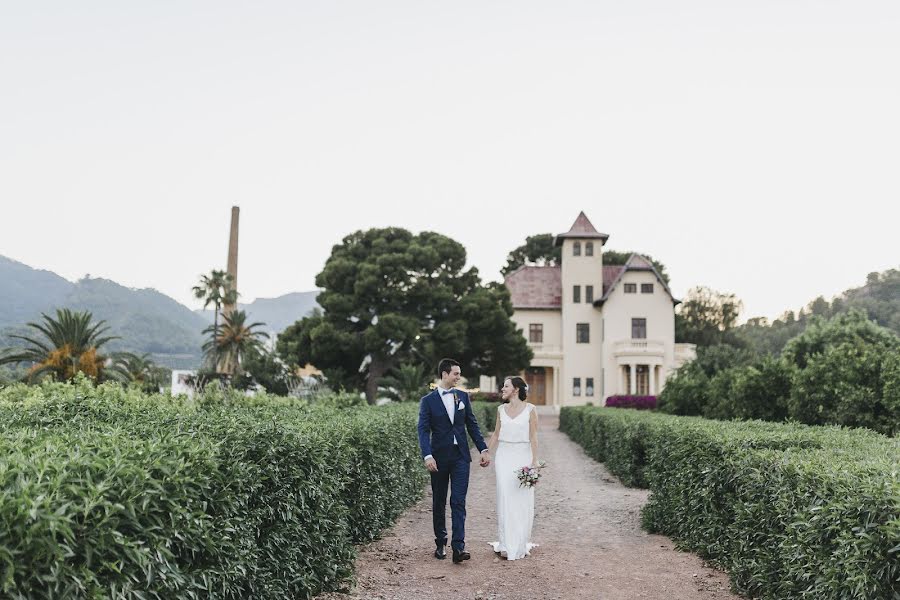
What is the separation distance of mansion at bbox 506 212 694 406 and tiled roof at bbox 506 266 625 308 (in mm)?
72

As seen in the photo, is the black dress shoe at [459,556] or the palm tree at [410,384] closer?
the black dress shoe at [459,556]

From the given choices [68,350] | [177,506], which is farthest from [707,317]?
[177,506]

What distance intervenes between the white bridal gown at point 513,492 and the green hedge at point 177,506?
143 cm

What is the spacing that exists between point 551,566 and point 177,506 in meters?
5.23

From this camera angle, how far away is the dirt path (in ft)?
23.0

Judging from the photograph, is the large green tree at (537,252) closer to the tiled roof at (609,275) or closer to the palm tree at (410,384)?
the tiled roof at (609,275)

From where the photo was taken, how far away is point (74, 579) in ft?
9.70

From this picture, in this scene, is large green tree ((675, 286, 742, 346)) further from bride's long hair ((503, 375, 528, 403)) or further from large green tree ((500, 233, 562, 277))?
bride's long hair ((503, 375, 528, 403))

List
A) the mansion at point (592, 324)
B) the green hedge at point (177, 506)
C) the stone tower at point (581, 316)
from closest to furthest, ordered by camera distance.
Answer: the green hedge at point (177, 506)
the mansion at point (592, 324)
the stone tower at point (581, 316)

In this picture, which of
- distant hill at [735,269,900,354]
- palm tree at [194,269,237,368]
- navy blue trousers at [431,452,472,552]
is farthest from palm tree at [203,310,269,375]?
navy blue trousers at [431,452,472,552]

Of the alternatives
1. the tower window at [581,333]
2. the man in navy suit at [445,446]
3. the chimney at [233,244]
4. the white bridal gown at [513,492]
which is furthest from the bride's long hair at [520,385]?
the chimney at [233,244]

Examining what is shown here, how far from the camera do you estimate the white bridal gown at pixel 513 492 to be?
8.45 m

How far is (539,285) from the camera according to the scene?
60.8 metres

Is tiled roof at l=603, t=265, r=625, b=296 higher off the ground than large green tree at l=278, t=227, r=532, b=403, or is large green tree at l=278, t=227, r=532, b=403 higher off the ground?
tiled roof at l=603, t=265, r=625, b=296
